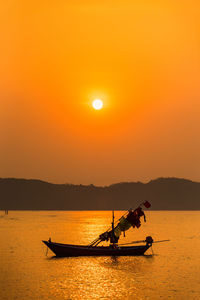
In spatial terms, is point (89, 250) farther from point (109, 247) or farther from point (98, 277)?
point (98, 277)

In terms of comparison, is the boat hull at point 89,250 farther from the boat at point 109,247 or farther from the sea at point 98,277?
the sea at point 98,277

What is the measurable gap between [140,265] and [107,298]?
27.9 m

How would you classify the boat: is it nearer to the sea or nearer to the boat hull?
the boat hull

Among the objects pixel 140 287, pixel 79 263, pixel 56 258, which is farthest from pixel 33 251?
pixel 140 287

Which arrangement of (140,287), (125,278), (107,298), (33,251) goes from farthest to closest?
(33,251) → (125,278) → (140,287) → (107,298)

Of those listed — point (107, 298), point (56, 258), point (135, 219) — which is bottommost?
point (107, 298)

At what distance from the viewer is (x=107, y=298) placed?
50812 mm

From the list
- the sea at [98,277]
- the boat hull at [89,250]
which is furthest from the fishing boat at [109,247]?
the sea at [98,277]

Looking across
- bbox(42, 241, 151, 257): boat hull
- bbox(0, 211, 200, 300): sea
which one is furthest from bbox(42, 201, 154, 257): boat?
bbox(0, 211, 200, 300): sea

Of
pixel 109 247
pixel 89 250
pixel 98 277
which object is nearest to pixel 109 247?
pixel 109 247

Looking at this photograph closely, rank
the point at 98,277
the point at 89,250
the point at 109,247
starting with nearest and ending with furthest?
the point at 98,277, the point at 89,250, the point at 109,247

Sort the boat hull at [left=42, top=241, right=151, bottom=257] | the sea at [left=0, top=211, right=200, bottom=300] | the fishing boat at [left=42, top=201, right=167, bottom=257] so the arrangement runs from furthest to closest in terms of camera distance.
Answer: the fishing boat at [left=42, top=201, right=167, bottom=257]
the boat hull at [left=42, top=241, right=151, bottom=257]
the sea at [left=0, top=211, right=200, bottom=300]

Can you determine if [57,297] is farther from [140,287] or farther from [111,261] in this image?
[111,261]

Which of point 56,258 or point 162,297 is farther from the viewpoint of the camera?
point 56,258
